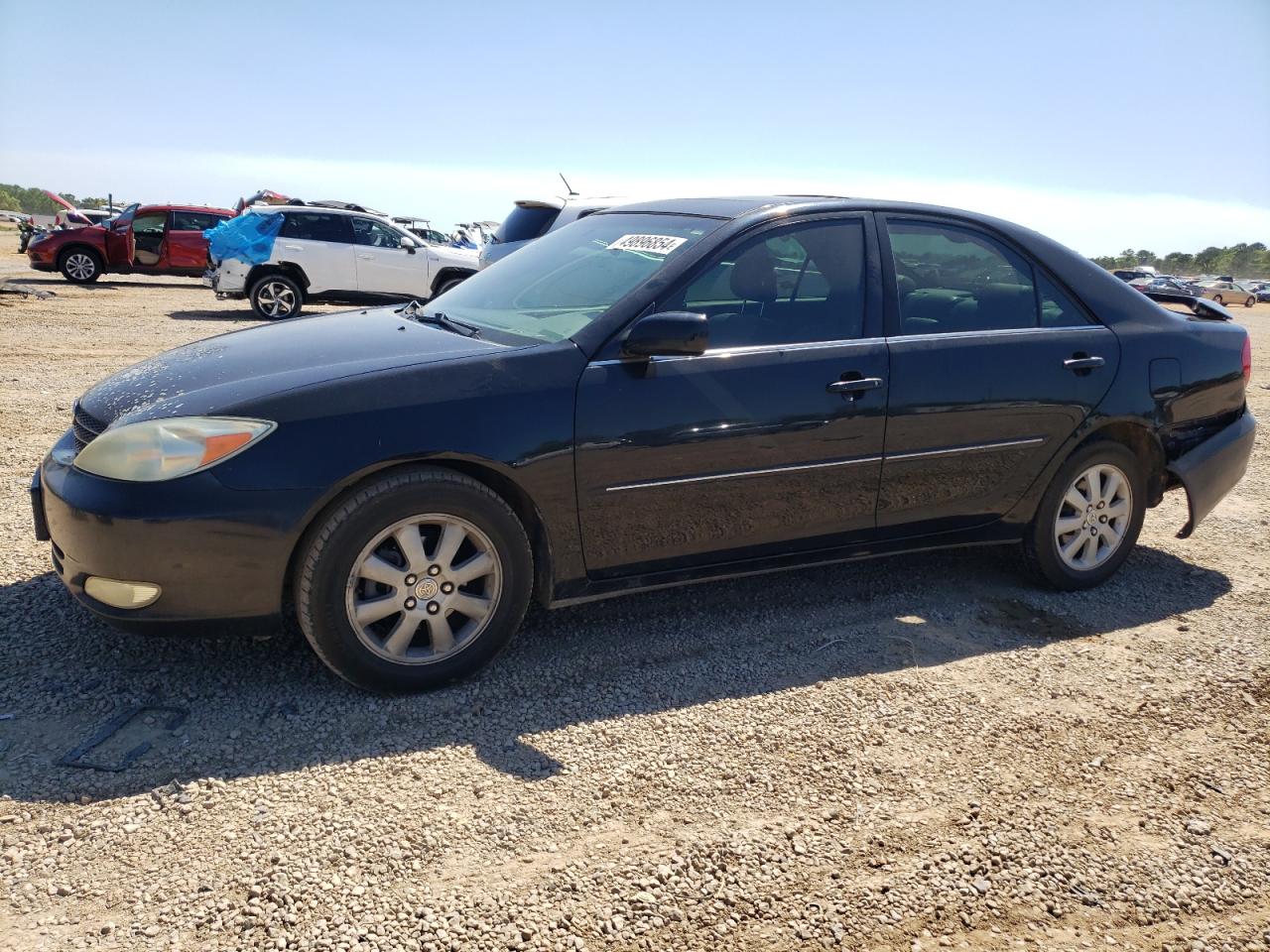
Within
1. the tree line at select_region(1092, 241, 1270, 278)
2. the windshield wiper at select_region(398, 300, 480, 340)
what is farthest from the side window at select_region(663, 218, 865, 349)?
the tree line at select_region(1092, 241, 1270, 278)

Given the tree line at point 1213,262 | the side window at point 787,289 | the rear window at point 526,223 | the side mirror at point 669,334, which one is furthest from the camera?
the tree line at point 1213,262

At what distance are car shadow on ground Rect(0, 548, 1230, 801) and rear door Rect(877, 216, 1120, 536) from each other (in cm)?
51

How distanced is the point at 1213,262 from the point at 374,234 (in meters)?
98.9

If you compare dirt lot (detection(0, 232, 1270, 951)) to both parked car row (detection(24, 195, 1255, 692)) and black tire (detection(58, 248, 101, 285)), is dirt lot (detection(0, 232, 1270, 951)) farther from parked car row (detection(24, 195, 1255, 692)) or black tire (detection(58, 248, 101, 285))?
black tire (detection(58, 248, 101, 285))

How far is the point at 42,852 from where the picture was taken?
253 cm

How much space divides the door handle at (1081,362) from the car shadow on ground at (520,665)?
3.08 ft

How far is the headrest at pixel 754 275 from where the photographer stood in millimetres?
3930

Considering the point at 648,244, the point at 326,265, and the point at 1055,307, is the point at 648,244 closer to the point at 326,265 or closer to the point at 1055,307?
the point at 1055,307

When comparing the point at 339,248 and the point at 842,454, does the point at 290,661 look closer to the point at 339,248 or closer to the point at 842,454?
the point at 842,454

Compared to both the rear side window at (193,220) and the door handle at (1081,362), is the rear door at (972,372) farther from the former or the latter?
the rear side window at (193,220)

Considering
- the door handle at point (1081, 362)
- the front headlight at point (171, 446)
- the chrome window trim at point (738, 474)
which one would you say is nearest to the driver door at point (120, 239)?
A: the front headlight at point (171, 446)

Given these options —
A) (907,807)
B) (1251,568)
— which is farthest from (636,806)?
(1251,568)

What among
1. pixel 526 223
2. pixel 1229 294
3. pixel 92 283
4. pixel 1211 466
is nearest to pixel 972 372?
pixel 1211 466

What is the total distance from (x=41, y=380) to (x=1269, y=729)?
932 cm
